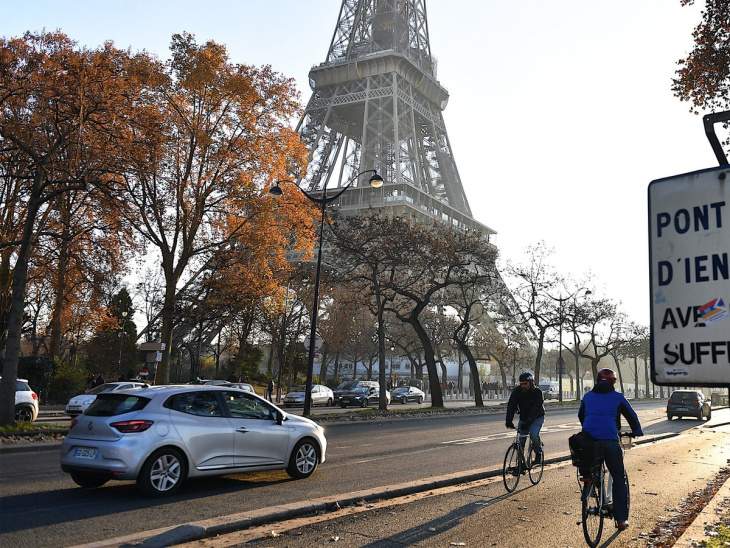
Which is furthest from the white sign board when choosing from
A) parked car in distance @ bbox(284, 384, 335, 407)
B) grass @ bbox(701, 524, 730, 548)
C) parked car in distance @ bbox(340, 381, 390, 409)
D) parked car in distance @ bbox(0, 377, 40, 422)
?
parked car in distance @ bbox(340, 381, 390, 409)

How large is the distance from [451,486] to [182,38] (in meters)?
20.9

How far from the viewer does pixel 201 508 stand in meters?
8.23

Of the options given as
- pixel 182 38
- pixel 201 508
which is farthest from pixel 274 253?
pixel 201 508

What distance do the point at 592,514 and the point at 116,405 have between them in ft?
21.2

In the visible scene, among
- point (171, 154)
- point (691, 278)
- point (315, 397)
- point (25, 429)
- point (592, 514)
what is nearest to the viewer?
point (691, 278)

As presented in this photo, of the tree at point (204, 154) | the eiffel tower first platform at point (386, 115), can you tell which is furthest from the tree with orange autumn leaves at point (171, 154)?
the eiffel tower first platform at point (386, 115)

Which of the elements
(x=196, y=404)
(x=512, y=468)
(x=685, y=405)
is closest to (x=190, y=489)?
(x=196, y=404)

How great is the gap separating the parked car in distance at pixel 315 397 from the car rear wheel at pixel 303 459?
28638 mm

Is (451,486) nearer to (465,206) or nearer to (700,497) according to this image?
(700,497)

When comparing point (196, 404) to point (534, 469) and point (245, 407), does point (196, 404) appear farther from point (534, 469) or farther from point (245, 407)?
point (534, 469)

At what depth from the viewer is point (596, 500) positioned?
Result: 22.5 ft

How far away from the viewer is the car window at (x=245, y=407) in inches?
398

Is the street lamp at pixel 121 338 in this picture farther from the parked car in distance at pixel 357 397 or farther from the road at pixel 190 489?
the road at pixel 190 489

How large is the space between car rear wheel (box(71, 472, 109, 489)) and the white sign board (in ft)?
29.4
